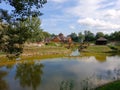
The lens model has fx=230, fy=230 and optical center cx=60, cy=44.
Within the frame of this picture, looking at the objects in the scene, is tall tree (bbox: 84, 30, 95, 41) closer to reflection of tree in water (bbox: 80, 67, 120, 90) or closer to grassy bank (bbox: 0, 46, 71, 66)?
grassy bank (bbox: 0, 46, 71, 66)

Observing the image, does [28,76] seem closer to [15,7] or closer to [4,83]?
[4,83]

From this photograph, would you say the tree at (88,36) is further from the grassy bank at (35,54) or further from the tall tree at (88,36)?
the grassy bank at (35,54)

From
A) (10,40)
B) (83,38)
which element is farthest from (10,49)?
(83,38)

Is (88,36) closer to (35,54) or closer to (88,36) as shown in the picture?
(88,36)

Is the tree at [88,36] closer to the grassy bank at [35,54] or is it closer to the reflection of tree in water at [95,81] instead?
the grassy bank at [35,54]

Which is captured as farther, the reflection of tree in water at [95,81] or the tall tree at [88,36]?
the tall tree at [88,36]

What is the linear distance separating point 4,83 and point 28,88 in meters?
4.33

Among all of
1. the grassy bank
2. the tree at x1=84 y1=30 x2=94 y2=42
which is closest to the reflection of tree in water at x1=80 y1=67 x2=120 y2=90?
the grassy bank

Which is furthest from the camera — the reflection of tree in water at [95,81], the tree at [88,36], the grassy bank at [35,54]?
the tree at [88,36]

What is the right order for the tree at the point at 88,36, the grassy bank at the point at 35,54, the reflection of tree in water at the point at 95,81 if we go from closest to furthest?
the reflection of tree in water at the point at 95,81 < the grassy bank at the point at 35,54 < the tree at the point at 88,36

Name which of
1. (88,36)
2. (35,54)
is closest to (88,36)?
(88,36)

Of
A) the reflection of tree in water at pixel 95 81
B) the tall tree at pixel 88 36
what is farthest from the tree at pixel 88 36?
the reflection of tree in water at pixel 95 81

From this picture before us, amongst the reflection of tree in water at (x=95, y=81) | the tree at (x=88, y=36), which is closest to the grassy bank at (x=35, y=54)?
the reflection of tree in water at (x=95, y=81)

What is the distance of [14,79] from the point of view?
92.4 ft
